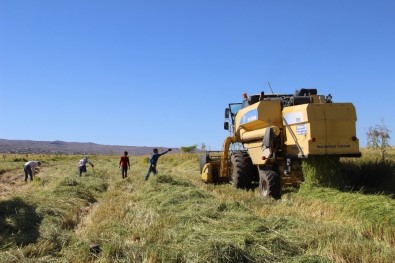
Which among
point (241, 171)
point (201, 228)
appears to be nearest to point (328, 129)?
→ point (241, 171)

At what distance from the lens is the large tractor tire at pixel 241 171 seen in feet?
42.4

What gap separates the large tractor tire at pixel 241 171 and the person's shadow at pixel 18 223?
589cm

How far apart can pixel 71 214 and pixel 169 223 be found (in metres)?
2.92

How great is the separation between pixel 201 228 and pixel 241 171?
638cm

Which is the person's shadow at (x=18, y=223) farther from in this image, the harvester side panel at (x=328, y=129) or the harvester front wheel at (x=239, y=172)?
the harvester side panel at (x=328, y=129)

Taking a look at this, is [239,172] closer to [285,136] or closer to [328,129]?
[285,136]

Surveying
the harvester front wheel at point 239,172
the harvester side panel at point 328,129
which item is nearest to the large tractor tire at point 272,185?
the harvester side panel at point 328,129

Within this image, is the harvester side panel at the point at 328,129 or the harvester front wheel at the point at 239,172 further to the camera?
the harvester front wheel at the point at 239,172

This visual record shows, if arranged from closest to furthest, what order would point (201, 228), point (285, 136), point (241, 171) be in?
point (201, 228)
point (285, 136)
point (241, 171)

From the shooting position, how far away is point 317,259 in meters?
5.09

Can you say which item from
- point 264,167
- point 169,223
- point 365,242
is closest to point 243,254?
point 365,242

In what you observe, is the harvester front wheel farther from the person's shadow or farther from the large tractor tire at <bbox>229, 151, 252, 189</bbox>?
the person's shadow

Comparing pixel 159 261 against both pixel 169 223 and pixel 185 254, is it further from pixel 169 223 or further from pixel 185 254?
pixel 169 223

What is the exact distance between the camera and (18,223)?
8109 millimetres
